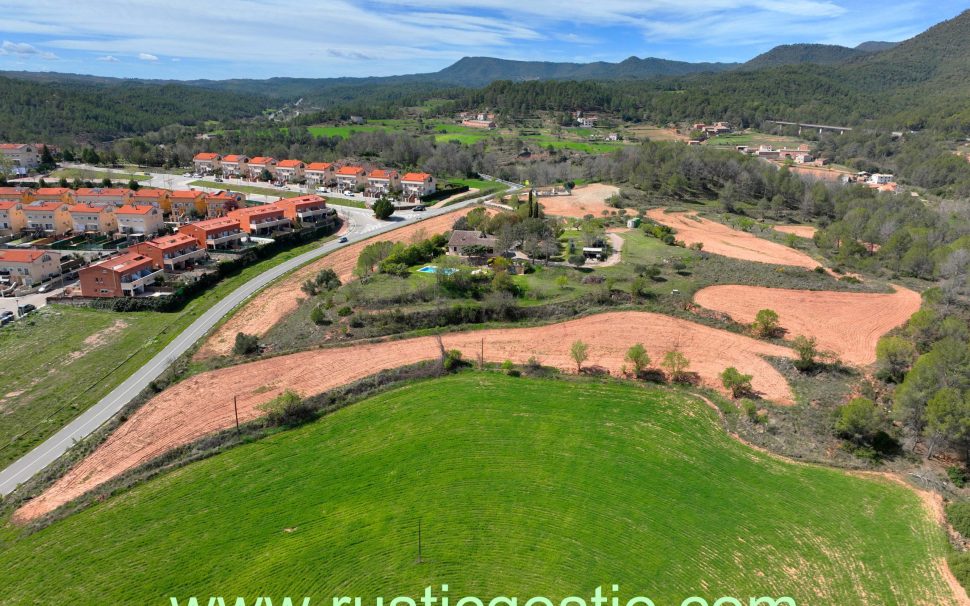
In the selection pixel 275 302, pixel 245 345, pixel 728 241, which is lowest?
pixel 245 345

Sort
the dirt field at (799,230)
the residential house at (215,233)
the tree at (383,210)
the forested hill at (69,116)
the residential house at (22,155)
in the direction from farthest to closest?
1. the forested hill at (69,116)
2. the residential house at (22,155)
3. the tree at (383,210)
4. the dirt field at (799,230)
5. the residential house at (215,233)

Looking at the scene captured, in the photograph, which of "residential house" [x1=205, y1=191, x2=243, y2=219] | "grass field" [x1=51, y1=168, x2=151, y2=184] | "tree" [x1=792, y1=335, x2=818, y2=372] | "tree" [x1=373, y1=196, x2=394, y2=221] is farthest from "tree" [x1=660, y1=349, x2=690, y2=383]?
"grass field" [x1=51, y1=168, x2=151, y2=184]

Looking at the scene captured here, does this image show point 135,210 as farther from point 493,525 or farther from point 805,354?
point 805,354

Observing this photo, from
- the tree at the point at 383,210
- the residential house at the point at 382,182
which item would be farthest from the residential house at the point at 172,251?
the residential house at the point at 382,182

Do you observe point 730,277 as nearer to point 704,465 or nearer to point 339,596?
point 704,465

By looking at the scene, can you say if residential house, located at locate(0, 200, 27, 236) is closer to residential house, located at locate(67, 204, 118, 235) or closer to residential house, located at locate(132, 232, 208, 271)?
residential house, located at locate(67, 204, 118, 235)

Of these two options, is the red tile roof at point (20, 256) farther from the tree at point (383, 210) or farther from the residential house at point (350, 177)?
the residential house at point (350, 177)

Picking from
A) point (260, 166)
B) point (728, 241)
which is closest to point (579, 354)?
point (728, 241)
